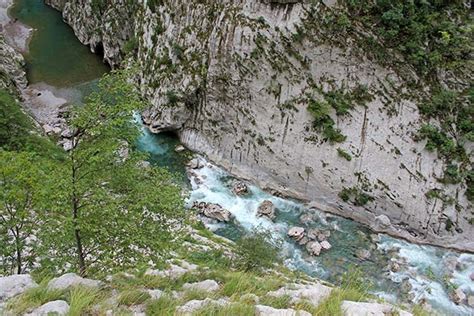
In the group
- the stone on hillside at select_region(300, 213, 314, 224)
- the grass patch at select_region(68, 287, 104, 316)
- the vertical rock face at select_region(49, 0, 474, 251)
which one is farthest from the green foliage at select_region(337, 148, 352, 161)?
the grass patch at select_region(68, 287, 104, 316)

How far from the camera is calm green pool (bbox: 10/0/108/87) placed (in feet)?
112

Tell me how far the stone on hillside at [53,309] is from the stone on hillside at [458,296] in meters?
18.3

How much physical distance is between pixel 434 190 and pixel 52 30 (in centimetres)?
3469

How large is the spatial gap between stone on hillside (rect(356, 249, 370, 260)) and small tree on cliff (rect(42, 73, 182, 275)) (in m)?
13.9

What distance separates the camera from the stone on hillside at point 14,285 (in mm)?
6594

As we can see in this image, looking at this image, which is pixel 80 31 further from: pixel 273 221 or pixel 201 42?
pixel 273 221

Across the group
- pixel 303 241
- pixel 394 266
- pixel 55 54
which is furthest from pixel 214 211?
pixel 55 54

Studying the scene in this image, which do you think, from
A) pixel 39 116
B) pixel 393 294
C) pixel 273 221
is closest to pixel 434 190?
pixel 393 294

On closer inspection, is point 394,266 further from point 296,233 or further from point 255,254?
point 255,254

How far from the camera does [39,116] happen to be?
29812 millimetres

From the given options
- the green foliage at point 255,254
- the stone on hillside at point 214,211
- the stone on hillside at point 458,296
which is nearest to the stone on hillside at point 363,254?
the stone on hillside at point 458,296

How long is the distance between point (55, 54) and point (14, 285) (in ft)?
111

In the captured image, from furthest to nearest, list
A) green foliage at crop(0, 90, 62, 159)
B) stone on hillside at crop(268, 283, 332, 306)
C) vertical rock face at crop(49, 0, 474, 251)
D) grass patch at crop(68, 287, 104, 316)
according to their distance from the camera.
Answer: vertical rock face at crop(49, 0, 474, 251)
green foliage at crop(0, 90, 62, 159)
stone on hillside at crop(268, 283, 332, 306)
grass patch at crop(68, 287, 104, 316)

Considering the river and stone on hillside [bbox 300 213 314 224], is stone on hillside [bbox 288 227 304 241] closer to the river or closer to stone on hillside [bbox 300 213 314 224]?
the river
